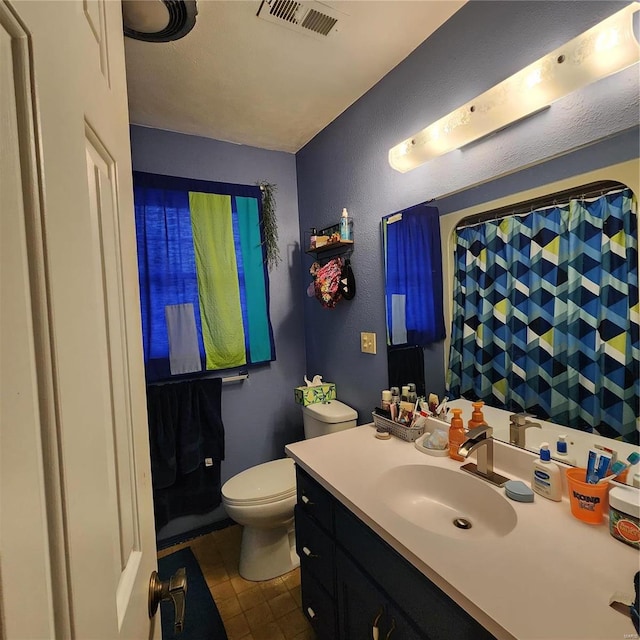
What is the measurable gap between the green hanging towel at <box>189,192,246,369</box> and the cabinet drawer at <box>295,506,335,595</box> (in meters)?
1.01

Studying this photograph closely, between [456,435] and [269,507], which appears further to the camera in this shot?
[269,507]

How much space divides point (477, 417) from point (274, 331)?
1.38 m

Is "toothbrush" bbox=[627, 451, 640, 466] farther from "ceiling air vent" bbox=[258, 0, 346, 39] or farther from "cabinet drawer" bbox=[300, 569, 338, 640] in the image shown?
"ceiling air vent" bbox=[258, 0, 346, 39]

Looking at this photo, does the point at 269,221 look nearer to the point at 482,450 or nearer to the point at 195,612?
the point at 482,450

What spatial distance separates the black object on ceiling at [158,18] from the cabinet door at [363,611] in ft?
6.04

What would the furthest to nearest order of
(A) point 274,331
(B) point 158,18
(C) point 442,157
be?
(A) point 274,331, (C) point 442,157, (B) point 158,18

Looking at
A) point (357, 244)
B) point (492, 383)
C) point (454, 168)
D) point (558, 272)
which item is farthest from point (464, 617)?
point (357, 244)

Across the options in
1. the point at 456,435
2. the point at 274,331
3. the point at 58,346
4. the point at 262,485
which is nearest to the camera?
the point at 58,346

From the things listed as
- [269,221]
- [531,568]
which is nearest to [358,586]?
[531,568]

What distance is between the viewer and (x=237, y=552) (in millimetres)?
1988

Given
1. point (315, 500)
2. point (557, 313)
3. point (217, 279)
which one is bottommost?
point (315, 500)

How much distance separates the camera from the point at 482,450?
1.17m

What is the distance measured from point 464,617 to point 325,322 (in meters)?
1.58

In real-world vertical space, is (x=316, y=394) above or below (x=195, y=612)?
above
